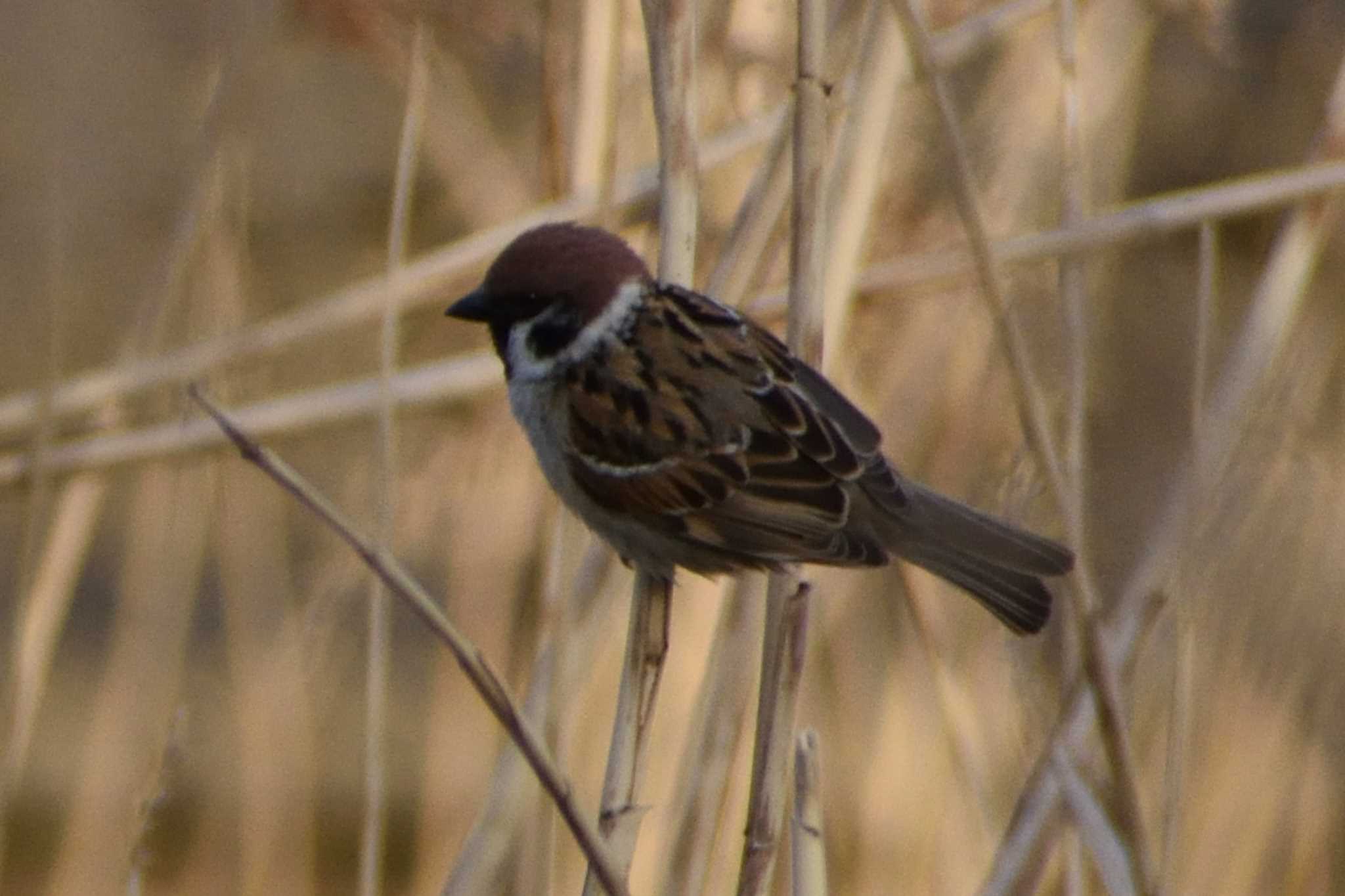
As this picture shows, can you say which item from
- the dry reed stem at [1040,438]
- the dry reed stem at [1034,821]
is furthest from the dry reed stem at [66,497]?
the dry reed stem at [1034,821]

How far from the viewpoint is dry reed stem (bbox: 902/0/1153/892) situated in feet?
4.77

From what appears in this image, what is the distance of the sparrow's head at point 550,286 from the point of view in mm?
1950

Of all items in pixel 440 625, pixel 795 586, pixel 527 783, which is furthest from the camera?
pixel 527 783

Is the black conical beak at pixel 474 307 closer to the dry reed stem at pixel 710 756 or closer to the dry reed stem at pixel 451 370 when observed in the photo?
the dry reed stem at pixel 451 370

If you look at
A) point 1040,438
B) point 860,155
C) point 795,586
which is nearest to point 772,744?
point 795,586

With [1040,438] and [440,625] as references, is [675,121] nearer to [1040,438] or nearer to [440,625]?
[1040,438]

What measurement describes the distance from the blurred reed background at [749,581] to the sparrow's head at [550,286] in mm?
A: 73

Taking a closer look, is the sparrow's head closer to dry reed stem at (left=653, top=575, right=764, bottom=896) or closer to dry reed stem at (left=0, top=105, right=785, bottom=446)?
dry reed stem at (left=0, top=105, right=785, bottom=446)

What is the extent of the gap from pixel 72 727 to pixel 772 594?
2.28 meters

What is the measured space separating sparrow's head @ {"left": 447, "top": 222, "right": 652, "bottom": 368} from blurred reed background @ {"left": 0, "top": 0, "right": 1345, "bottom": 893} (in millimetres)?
73

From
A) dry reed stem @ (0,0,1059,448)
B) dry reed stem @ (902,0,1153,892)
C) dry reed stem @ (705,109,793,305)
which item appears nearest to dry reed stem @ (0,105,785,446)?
dry reed stem @ (0,0,1059,448)

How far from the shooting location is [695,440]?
2.08m

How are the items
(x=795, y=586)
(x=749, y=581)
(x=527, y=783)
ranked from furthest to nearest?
(x=749, y=581) < (x=527, y=783) < (x=795, y=586)

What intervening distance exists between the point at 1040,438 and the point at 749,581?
0.56m
